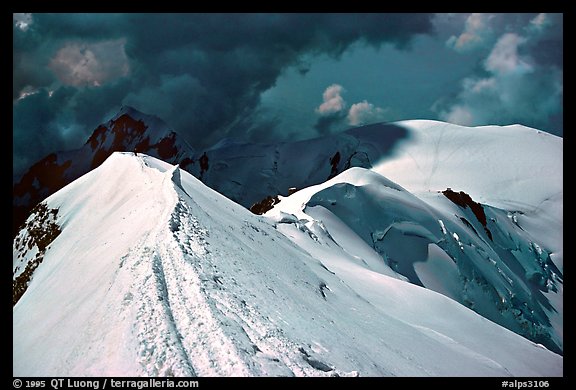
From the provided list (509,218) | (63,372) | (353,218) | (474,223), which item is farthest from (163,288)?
(509,218)

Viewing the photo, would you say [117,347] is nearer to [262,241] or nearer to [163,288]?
[163,288]

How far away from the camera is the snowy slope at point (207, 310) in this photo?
6.64 metres

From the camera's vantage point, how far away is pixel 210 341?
657 cm

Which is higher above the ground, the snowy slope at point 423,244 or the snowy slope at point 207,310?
the snowy slope at point 207,310

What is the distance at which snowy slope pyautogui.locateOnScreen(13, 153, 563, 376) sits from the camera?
664 cm

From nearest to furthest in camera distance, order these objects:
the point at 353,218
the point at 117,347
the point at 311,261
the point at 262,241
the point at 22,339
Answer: the point at 117,347, the point at 22,339, the point at 262,241, the point at 311,261, the point at 353,218

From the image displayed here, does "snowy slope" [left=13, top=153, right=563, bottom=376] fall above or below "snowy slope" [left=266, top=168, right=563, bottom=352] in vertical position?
above

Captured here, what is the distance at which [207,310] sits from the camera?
7.24m

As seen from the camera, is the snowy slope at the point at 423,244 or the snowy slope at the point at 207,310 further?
the snowy slope at the point at 423,244

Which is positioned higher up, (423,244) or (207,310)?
(207,310)

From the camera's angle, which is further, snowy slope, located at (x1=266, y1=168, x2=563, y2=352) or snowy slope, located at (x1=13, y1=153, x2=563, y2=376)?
snowy slope, located at (x1=266, y1=168, x2=563, y2=352)

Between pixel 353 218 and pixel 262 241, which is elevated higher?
pixel 262 241

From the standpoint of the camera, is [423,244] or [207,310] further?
[423,244]

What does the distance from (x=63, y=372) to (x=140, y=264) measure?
8.48ft
